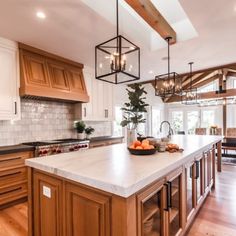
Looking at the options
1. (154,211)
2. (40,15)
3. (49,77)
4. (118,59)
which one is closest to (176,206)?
(154,211)

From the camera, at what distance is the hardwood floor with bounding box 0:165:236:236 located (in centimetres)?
213

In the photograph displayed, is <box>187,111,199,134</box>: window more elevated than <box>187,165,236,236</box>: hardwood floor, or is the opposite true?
<box>187,111,199,134</box>: window

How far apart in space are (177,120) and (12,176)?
9.36 meters

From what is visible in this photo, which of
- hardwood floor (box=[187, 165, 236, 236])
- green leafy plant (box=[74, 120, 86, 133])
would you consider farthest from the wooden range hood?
hardwood floor (box=[187, 165, 236, 236])

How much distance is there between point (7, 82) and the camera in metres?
2.98

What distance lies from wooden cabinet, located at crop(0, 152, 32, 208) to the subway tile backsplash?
0.55 m

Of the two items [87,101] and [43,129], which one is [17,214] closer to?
[43,129]

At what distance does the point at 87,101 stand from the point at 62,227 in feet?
9.92

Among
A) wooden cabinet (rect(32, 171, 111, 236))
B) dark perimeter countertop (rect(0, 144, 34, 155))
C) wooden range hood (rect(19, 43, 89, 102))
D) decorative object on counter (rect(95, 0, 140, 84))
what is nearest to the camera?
wooden cabinet (rect(32, 171, 111, 236))

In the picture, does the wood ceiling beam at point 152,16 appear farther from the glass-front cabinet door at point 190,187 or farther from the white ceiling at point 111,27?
the glass-front cabinet door at point 190,187

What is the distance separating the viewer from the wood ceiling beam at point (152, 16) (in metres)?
2.17

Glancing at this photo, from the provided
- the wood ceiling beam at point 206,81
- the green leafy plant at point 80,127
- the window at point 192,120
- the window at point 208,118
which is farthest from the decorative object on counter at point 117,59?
the window at point 192,120

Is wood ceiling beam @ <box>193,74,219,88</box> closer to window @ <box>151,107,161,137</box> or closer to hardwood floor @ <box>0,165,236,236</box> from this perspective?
window @ <box>151,107,161,137</box>

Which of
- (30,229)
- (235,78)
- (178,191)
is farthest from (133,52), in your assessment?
(235,78)
